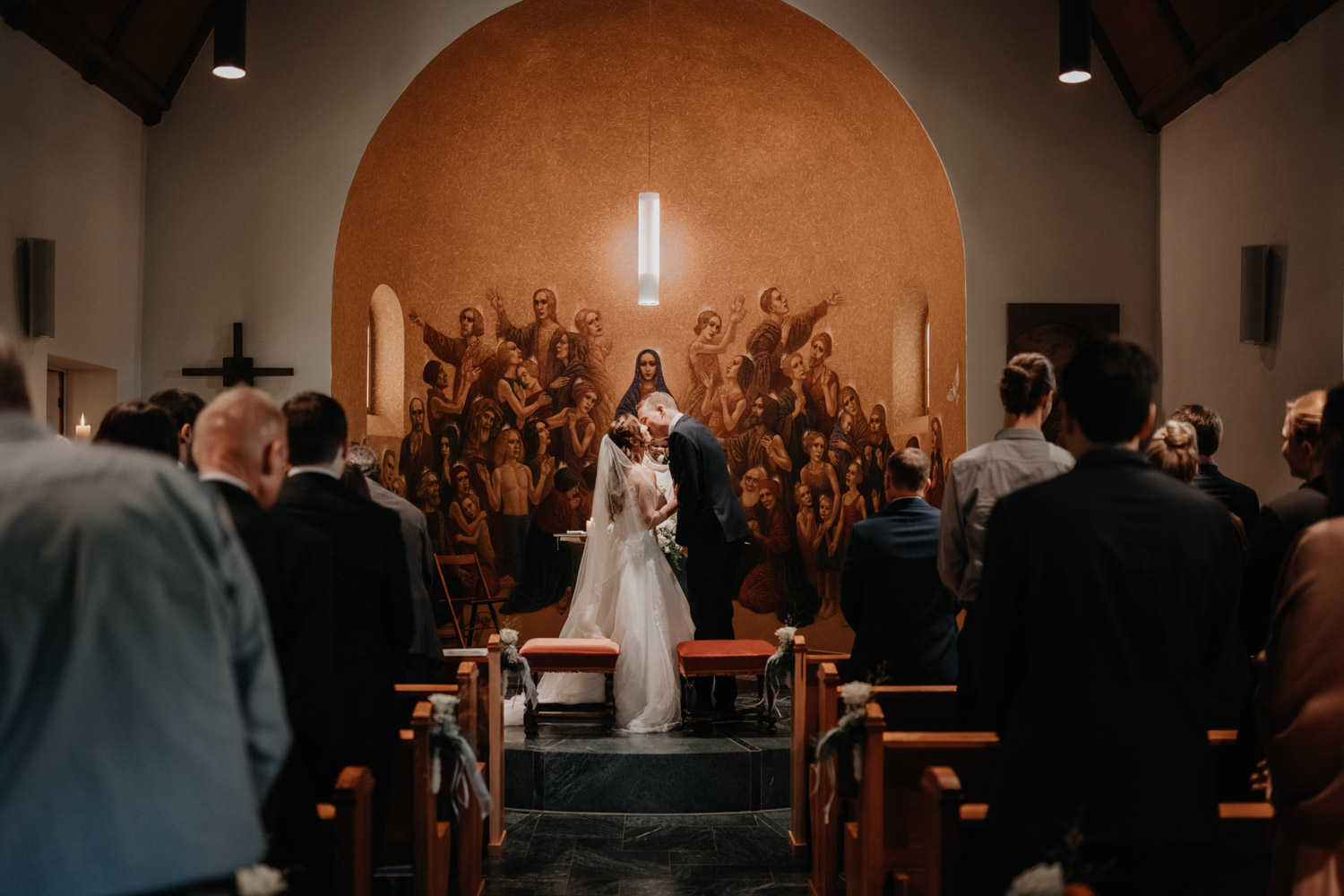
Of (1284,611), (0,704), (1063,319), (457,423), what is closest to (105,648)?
(0,704)

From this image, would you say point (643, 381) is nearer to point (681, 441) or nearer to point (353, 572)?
point (681, 441)

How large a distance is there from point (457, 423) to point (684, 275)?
8.07 ft

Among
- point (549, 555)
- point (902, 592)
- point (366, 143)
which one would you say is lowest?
point (549, 555)

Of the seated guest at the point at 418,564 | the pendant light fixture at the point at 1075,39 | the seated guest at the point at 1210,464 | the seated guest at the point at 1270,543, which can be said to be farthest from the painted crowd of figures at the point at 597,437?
the seated guest at the point at 1270,543

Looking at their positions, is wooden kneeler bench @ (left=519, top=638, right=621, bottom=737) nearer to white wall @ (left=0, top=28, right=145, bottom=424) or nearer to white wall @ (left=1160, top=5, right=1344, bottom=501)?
white wall @ (left=0, top=28, right=145, bottom=424)

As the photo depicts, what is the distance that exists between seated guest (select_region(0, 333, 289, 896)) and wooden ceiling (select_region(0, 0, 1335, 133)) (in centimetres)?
596

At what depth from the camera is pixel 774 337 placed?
9.98m

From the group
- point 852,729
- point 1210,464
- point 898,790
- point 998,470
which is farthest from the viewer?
point 1210,464

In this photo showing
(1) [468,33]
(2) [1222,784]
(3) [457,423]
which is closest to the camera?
(2) [1222,784]

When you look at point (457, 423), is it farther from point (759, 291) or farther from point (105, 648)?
point (105, 648)

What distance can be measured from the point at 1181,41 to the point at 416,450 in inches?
255

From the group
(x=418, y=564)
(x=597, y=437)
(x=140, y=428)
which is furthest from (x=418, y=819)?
(x=597, y=437)

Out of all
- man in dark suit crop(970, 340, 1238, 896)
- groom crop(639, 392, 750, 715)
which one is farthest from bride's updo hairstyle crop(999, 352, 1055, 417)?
groom crop(639, 392, 750, 715)

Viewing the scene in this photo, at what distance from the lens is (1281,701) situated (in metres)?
2.29
